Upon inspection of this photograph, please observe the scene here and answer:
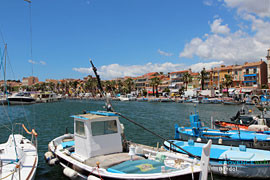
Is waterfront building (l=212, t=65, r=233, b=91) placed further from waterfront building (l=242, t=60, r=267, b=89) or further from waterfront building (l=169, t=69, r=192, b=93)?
waterfront building (l=169, t=69, r=192, b=93)

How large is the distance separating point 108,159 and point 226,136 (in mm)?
12560

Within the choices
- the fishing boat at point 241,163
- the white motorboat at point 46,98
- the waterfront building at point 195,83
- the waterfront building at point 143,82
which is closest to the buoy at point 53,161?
the fishing boat at point 241,163

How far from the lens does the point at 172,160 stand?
11070 mm

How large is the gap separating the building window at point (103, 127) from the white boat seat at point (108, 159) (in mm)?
1196

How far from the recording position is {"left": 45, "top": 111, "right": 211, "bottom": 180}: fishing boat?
938 cm

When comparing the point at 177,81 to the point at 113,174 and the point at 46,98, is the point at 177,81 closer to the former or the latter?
the point at 46,98

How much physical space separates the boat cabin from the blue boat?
806cm

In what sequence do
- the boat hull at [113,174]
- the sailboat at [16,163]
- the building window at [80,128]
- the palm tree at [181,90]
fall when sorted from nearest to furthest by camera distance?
the boat hull at [113,174] → the sailboat at [16,163] → the building window at [80,128] → the palm tree at [181,90]

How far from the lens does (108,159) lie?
11227 millimetres

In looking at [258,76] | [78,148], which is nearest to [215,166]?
[78,148]

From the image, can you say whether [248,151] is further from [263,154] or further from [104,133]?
[104,133]

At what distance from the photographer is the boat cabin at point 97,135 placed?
11.7m

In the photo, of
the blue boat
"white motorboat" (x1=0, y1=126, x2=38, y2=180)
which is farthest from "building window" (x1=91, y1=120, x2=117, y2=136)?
the blue boat

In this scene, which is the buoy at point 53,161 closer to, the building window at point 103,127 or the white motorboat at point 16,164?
the white motorboat at point 16,164
